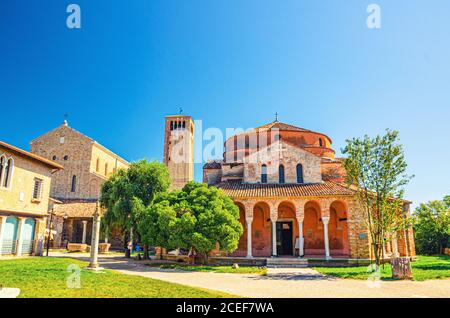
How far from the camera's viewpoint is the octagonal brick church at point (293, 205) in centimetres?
2266

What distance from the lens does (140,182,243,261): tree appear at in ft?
60.4

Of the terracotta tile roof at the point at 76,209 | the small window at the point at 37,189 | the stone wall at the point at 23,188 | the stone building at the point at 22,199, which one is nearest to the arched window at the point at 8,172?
the stone building at the point at 22,199

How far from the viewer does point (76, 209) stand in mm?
37219

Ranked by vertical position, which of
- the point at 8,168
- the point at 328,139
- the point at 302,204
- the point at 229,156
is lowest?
the point at 302,204

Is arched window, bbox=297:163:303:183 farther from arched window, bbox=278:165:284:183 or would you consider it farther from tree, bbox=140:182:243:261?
tree, bbox=140:182:243:261

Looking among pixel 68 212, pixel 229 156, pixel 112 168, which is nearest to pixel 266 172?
pixel 229 156

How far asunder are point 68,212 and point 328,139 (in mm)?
31033

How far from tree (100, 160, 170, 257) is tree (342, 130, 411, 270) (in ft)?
51.4

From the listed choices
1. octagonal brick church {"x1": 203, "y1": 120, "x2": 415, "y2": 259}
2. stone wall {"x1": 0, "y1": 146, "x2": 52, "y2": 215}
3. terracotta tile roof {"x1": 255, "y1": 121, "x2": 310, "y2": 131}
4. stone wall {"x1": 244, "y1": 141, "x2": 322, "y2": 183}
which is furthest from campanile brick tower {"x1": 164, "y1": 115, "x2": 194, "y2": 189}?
stone wall {"x1": 0, "y1": 146, "x2": 52, "y2": 215}

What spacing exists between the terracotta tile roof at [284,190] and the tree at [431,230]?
608 inches

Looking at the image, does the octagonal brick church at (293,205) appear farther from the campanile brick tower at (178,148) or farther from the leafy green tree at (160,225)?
the campanile brick tower at (178,148)

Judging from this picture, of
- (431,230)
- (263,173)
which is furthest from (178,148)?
(431,230)
